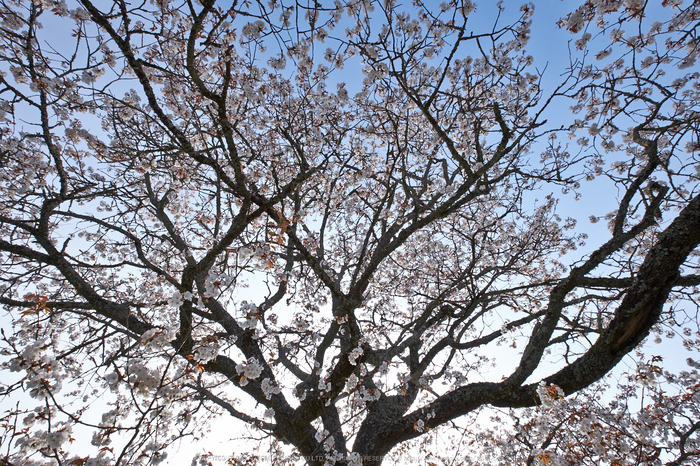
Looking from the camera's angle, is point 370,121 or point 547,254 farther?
point 547,254

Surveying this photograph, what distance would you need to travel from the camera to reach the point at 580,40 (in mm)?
4465

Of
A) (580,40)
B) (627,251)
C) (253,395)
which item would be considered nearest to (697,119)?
(580,40)

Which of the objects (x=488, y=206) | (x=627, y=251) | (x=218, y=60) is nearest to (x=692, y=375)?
(x=627, y=251)

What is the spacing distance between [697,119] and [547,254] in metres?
3.28

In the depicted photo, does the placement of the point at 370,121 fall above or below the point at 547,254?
above

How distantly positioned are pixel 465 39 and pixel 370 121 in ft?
7.29

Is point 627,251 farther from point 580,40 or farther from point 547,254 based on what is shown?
point 580,40

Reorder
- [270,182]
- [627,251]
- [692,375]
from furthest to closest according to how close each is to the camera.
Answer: [692,375] < [270,182] < [627,251]

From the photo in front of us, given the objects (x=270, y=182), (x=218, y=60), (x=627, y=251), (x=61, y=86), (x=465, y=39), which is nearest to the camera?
(x=465, y=39)

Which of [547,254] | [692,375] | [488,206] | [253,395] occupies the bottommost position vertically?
[692,375]

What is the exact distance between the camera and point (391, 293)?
21.8 ft

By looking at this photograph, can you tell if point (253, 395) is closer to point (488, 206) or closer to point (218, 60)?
point (218, 60)

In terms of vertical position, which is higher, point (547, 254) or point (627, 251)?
point (547, 254)

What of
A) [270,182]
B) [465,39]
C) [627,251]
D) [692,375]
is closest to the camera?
[465,39]
